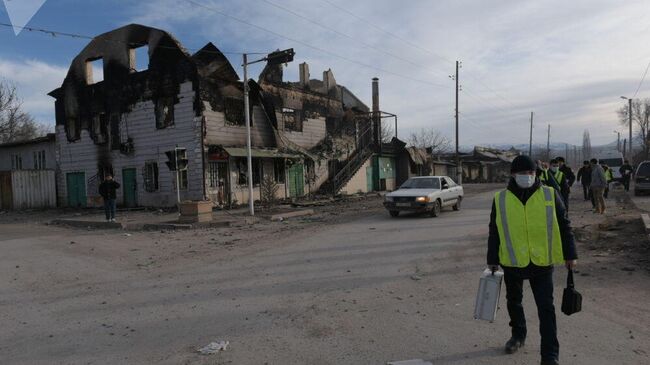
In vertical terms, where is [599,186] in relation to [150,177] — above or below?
below

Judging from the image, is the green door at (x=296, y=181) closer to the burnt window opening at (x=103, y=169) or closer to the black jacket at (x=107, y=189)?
the burnt window opening at (x=103, y=169)

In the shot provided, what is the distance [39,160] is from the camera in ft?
99.0

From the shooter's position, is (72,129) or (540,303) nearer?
(540,303)

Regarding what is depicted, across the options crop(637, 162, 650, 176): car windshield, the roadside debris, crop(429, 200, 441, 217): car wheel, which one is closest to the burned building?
crop(429, 200, 441, 217): car wheel

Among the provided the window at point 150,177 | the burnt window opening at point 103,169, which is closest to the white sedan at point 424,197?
the window at point 150,177

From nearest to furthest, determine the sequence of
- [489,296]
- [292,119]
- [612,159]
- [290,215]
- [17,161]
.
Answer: [489,296]
[290,215]
[292,119]
[17,161]
[612,159]

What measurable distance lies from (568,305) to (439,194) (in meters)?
12.6

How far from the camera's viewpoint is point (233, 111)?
23.9 metres

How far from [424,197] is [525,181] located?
455 inches

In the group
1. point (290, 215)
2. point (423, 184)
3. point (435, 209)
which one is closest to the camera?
point (435, 209)

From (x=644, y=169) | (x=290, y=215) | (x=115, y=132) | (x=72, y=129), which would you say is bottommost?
(x=290, y=215)

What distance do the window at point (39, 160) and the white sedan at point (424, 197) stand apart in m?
24.2

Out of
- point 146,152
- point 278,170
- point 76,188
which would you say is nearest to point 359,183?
point 278,170

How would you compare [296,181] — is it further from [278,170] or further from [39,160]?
[39,160]
